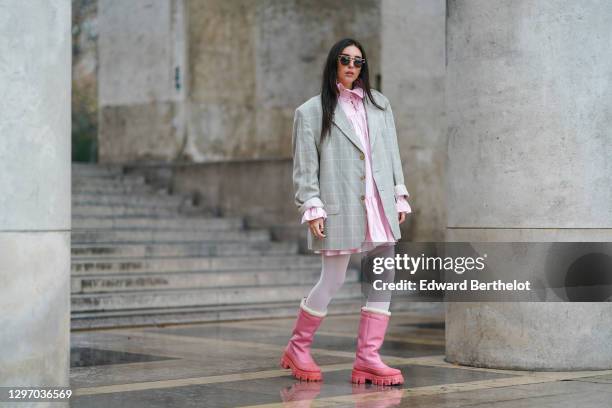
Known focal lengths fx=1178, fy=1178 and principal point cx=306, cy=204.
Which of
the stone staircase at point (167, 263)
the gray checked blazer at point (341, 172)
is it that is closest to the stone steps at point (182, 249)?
the stone staircase at point (167, 263)

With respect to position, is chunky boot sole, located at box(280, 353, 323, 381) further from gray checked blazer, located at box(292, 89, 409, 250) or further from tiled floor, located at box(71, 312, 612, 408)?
gray checked blazer, located at box(292, 89, 409, 250)

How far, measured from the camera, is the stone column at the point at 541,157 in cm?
753

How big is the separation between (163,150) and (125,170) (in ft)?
2.68

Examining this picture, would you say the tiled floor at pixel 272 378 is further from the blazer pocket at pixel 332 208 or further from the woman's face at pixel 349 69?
the woman's face at pixel 349 69

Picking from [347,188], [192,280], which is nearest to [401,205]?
[347,188]

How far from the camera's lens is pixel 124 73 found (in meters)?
17.9

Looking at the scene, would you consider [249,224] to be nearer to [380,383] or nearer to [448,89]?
[448,89]

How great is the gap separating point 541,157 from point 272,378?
2220mm

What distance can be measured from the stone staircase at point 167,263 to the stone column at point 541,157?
14.8 ft

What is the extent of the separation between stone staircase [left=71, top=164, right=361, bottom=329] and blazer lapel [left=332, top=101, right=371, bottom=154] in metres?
4.52

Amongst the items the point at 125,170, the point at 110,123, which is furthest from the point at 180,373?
the point at 110,123

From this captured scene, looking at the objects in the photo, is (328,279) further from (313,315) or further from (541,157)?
(541,157)

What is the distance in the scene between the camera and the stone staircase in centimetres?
1190

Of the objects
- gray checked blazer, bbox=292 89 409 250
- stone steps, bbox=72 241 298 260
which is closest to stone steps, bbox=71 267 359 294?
stone steps, bbox=72 241 298 260
